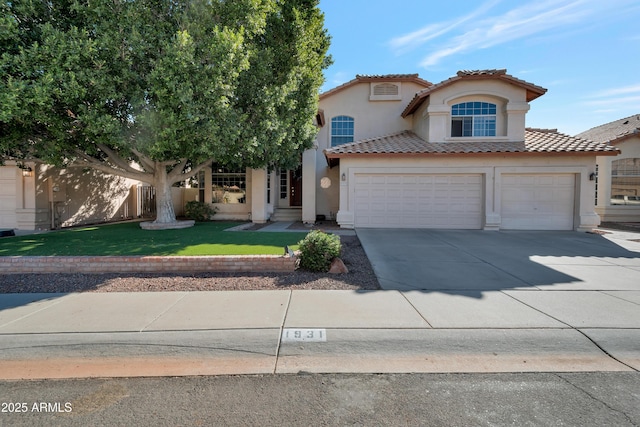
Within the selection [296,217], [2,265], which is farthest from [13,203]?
[296,217]

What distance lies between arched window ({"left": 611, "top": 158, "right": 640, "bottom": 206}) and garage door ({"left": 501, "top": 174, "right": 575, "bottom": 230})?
6816 millimetres

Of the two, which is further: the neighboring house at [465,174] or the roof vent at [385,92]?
the roof vent at [385,92]

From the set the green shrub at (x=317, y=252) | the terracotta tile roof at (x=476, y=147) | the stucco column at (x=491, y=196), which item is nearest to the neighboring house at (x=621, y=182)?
the terracotta tile roof at (x=476, y=147)

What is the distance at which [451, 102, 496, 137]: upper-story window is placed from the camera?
14094mm

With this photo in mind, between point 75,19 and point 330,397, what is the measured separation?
11.6 m

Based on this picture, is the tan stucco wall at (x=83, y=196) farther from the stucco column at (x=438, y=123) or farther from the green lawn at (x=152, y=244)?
the stucco column at (x=438, y=123)

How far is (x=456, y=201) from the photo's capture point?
13.4 m

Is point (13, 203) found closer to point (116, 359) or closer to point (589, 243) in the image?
point (116, 359)

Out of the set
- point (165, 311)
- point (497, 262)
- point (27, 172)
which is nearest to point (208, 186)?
point (27, 172)

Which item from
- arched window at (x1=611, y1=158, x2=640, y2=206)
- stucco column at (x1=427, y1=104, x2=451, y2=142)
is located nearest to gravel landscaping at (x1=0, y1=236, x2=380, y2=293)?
stucco column at (x1=427, y1=104, x2=451, y2=142)

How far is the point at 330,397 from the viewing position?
2.86 meters

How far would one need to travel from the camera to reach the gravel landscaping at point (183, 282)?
19.0 ft

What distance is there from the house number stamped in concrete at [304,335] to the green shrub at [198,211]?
41.7ft

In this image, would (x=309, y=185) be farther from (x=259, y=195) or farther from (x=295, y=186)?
(x=295, y=186)
